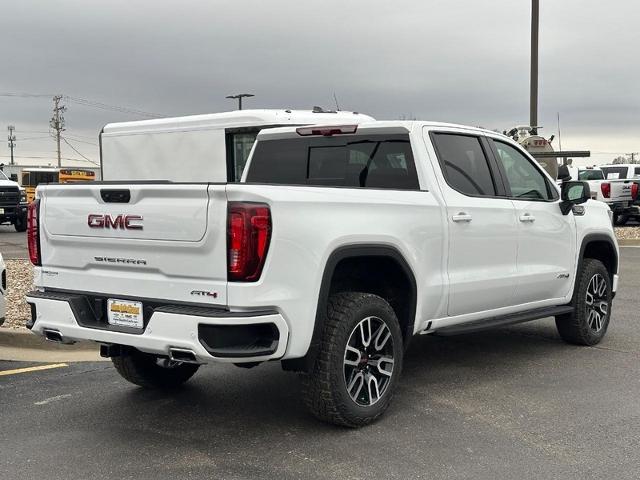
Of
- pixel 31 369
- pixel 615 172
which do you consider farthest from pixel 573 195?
pixel 615 172

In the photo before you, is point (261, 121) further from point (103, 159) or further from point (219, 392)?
point (219, 392)

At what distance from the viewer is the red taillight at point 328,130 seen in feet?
17.8

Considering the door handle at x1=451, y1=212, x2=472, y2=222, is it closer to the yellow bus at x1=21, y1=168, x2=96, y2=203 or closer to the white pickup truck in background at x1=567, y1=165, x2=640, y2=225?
the white pickup truck in background at x1=567, y1=165, x2=640, y2=225

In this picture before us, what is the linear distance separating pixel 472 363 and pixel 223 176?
450 centimetres

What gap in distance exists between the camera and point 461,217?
17.0 ft

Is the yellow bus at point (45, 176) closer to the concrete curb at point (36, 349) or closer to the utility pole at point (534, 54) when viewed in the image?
the utility pole at point (534, 54)

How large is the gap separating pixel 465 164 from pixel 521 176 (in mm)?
844

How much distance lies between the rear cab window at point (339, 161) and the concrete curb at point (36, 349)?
231 centimetres

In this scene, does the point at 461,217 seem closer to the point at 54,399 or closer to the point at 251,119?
the point at 54,399

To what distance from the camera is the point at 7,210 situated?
23.4 m

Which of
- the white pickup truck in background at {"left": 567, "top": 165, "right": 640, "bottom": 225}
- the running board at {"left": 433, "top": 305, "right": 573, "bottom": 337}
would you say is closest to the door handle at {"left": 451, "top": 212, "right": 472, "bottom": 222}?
the running board at {"left": 433, "top": 305, "right": 573, "bottom": 337}

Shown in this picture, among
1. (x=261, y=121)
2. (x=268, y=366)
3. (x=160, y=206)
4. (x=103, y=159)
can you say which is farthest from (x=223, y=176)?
(x=160, y=206)

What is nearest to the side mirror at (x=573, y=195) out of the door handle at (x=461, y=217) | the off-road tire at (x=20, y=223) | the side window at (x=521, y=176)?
the side window at (x=521, y=176)

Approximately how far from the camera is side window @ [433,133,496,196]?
17.6 ft
